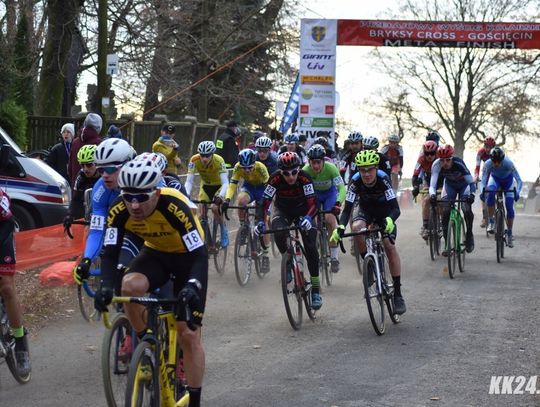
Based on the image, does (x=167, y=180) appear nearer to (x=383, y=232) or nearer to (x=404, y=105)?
(x=383, y=232)

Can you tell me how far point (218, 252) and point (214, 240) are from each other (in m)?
0.20

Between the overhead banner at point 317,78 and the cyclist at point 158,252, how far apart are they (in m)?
17.3

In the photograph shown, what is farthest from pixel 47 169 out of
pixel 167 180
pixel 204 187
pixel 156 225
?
pixel 156 225

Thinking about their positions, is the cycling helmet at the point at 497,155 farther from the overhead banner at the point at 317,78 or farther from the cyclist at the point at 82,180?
the cyclist at the point at 82,180

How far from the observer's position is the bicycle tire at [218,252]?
15.4 m

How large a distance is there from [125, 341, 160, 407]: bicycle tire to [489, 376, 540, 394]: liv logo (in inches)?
126

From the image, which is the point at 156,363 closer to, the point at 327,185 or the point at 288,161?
the point at 288,161

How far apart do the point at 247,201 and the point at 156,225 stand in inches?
326

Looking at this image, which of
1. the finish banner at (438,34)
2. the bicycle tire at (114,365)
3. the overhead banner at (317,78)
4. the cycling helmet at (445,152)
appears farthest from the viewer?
the finish banner at (438,34)

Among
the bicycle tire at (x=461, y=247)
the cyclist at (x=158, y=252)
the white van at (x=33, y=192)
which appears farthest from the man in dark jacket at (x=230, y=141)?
the cyclist at (x=158, y=252)

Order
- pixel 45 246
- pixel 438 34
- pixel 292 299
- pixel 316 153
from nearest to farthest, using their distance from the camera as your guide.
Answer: pixel 292 299 < pixel 45 246 < pixel 316 153 < pixel 438 34

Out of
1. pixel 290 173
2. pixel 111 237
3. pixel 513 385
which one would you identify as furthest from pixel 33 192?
pixel 513 385

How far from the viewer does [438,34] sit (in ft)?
87.0

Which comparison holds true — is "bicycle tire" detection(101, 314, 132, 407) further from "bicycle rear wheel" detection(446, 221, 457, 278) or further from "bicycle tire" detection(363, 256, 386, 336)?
"bicycle rear wheel" detection(446, 221, 457, 278)
